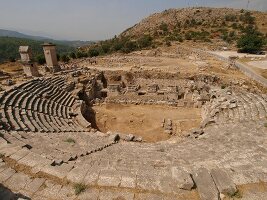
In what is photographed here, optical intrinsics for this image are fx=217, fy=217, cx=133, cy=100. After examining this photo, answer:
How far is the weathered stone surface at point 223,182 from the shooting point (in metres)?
6.13

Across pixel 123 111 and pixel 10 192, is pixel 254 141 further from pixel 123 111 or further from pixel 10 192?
pixel 123 111

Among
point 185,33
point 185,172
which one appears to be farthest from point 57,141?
point 185,33

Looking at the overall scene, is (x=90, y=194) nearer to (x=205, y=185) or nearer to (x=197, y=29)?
(x=205, y=185)

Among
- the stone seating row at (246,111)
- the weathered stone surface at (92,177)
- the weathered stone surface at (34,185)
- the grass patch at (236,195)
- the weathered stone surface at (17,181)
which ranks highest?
the weathered stone surface at (17,181)

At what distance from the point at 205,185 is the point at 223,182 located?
55 cm

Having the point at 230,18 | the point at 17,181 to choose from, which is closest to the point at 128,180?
the point at 17,181

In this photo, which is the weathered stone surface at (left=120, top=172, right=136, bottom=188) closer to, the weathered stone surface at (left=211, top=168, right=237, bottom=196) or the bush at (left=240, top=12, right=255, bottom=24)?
the weathered stone surface at (left=211, top=168, right=237, bottom=196)

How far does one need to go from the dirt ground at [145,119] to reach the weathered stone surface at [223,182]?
9581mm

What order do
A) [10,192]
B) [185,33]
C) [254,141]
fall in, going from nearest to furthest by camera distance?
[10,192]
[254,141]
[185,33]

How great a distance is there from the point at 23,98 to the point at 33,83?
3.47 m

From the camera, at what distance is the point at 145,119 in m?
19.7

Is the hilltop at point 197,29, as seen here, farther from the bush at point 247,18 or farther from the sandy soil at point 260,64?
the sandy soil at point 260,64

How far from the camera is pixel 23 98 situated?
17453 millimetres

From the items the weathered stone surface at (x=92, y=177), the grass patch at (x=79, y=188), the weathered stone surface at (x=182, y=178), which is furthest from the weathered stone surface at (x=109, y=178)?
the weathered stone surface at (x=182, y=178)
